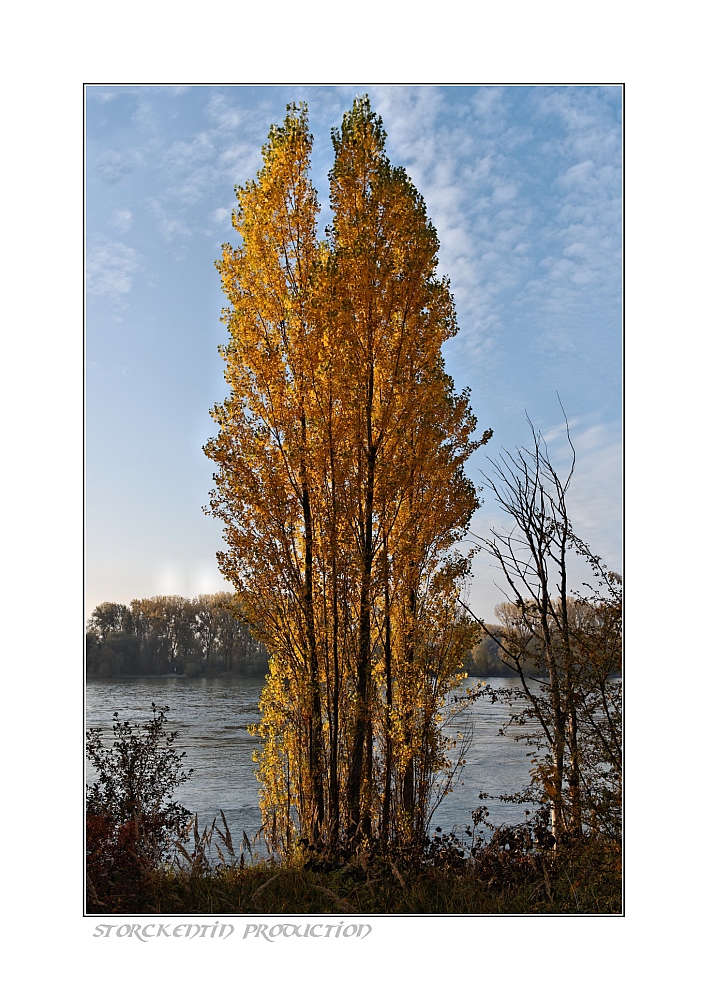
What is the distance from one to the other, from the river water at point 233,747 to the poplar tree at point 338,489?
0.14 metres

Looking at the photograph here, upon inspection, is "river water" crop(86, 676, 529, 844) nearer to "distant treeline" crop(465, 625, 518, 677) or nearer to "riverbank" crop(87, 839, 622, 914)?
"distant treeline" crop(465, 625, 518, 677)

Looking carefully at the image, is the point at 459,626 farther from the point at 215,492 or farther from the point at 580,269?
the point at 580,269

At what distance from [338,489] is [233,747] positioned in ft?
4.98

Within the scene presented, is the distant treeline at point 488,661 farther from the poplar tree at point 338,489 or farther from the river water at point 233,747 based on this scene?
the poplar tree at point 338,489

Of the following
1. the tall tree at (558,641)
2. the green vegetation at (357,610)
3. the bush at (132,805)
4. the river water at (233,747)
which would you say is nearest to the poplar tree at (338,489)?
the green vegetation at (357,610)

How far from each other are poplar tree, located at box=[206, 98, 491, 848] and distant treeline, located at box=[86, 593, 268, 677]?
0.22 m

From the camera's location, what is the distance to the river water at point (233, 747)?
3.41 meters

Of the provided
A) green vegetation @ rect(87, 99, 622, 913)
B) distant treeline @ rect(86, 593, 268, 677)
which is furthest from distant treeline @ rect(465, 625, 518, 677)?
distant treeline @ rect(86, 593, 268, 677)

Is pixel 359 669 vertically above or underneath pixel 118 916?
above

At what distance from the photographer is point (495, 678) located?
3.53 meters

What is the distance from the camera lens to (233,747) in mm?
3508

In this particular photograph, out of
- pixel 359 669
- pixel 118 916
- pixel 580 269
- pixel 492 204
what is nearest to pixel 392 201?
pixel 492 204
